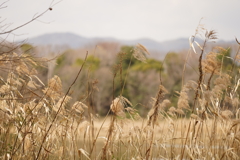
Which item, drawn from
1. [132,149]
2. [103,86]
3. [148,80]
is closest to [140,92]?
[148,80]

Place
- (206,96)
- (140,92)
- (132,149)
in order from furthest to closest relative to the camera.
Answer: (140,92), (132,149), (206,96)

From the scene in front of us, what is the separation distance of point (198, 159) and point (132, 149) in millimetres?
629

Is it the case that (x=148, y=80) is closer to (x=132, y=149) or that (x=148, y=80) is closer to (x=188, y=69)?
(x=188, y=69)

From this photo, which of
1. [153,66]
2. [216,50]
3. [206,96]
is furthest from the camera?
[153,66]

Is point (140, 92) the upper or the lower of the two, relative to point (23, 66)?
lower

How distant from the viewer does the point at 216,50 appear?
118 inches

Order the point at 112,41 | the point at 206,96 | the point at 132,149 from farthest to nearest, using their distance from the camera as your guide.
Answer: the point at 112,41
the point at 132,149
the point at 206,96

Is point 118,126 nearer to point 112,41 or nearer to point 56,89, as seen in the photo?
point 56,89

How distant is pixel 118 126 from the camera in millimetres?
3156

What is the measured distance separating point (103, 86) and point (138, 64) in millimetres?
3192

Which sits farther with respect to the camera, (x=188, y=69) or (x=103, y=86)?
(x=188, y=69)

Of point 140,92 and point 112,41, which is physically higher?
point 112,41

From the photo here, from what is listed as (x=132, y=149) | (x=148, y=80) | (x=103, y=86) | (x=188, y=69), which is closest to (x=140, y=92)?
(x=148, y=80)

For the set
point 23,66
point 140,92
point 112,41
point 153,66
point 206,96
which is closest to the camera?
point 206,96
